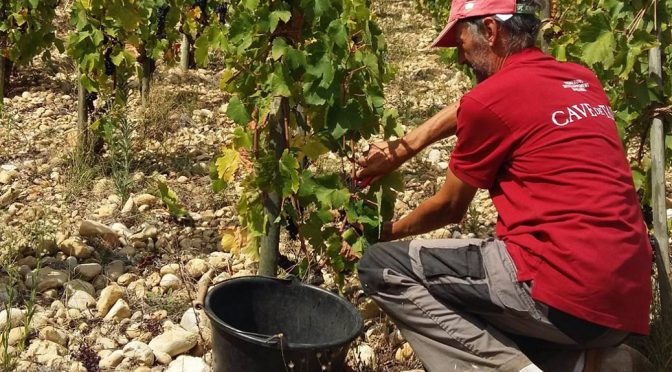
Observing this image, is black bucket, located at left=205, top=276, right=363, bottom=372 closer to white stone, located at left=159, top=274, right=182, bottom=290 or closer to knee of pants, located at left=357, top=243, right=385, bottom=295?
knee of pants, located at left=357, top=243, right=385, bottom=295

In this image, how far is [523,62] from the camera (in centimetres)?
230

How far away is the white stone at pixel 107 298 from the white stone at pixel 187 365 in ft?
1.57

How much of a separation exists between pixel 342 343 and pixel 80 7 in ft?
9.27

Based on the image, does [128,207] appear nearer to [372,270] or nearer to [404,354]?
[404,354]

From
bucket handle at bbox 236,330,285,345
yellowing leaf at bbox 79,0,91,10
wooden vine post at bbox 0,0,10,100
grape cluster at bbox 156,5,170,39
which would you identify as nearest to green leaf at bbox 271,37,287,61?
bucket handle at bbox 236,330,285,345

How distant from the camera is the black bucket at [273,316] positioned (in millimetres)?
2365

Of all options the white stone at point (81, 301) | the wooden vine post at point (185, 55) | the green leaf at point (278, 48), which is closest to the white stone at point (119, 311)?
the white stone at point (81, 301)

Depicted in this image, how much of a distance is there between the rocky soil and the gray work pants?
1.37ft

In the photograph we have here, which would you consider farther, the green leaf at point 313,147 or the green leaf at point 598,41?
the green leaf at point 598,41

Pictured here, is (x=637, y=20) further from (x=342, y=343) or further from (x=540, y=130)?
(x=342, y=343)

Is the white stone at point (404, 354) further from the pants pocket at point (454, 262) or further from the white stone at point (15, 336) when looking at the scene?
the white stone at point (15, 336)

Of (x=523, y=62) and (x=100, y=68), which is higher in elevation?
(x=523, y=62)

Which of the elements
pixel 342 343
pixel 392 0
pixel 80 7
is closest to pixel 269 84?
pixel 342 343

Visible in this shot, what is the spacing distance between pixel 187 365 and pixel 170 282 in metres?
0.67
